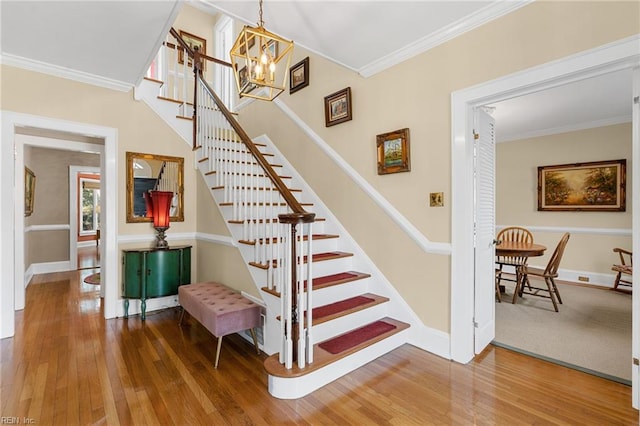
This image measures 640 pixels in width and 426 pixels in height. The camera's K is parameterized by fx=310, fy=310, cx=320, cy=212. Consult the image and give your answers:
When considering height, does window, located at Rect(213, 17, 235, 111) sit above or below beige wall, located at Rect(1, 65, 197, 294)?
above

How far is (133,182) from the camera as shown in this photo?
378 cm

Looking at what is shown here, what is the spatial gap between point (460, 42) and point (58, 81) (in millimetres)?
3945

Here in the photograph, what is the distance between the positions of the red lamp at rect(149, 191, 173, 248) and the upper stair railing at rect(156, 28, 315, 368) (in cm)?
60

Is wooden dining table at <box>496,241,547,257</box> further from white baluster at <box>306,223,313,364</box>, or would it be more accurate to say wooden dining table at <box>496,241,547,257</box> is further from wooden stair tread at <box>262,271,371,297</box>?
white baluster at <box>306,223,313,364</box>

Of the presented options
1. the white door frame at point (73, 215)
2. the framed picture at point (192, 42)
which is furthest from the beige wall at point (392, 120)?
→ the white door frame at point (73, 215)

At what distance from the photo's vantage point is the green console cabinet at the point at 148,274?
11.6 feet

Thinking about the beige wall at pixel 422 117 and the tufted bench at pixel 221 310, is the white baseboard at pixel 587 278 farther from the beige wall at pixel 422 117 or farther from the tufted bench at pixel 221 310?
the tufted bench at pixel 221 310

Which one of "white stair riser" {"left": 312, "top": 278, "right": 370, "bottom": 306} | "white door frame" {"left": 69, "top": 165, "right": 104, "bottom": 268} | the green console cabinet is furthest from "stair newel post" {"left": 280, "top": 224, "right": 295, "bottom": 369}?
"white door frame" {"left": 69, "top": 165, "right": 104, "bottom": 268}

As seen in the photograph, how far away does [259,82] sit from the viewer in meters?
2.10

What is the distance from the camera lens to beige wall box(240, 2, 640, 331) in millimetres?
2018

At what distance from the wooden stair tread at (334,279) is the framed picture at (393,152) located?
1040mm

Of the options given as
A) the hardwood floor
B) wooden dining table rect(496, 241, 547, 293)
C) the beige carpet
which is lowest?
the hardwood floor

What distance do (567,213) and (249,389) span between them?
5.82 m

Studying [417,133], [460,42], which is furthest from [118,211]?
[460,42]
